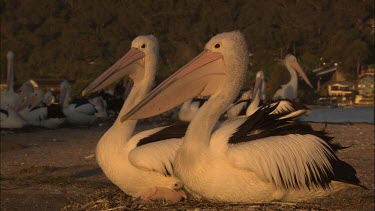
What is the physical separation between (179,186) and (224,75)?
1013 millimetres

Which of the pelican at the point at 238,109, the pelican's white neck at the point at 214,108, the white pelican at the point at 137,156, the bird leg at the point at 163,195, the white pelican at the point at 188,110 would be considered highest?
the pelican's white neck at the point at 214,108

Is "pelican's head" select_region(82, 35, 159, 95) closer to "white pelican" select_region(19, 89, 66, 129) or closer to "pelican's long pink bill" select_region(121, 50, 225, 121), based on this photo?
"pelican's long pink bill" select_region(121, 50, 225, 121)

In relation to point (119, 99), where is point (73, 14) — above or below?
above

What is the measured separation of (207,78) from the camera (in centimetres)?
464

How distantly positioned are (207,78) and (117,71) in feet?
4.45

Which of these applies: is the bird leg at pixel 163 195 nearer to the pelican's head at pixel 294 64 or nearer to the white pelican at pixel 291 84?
the white pelican at pixel 291 84

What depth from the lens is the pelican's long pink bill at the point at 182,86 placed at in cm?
457

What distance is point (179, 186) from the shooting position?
5.21 meters

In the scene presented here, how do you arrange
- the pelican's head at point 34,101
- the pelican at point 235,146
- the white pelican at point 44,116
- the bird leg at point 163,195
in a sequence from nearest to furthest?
the pelican at point 235,146
the bird leg at point 163,195
the white pelican at point 44,116
the pelican's head at point 34,101

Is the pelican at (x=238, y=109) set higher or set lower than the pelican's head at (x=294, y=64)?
lower

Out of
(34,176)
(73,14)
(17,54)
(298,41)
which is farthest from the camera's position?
(17,54)

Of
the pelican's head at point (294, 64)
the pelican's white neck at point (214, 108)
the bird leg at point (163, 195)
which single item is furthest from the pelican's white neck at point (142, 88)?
the pelican's head at point (294, 64)

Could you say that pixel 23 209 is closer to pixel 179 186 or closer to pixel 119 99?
pixel 179 186

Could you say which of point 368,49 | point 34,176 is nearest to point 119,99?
point 368,49
